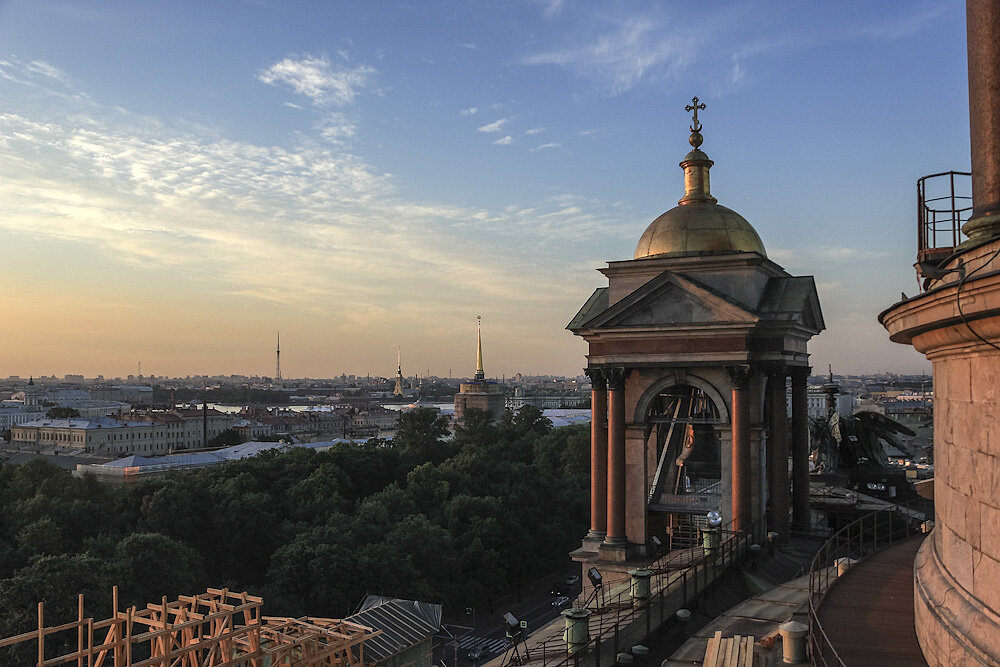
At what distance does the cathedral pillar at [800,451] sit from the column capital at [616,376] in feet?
19.4

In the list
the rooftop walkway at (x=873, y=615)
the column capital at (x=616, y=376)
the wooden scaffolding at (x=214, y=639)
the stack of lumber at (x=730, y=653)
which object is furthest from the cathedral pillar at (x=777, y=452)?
the wooden scaffolding at (x=214, y=639)

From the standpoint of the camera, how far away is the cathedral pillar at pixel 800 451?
88.3 feet

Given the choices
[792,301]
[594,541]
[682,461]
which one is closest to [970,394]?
[792,301]

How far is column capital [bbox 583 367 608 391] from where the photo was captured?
1016 inches

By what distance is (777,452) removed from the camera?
1011 inches

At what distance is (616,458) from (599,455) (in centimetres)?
106

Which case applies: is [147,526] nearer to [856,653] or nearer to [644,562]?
[644,562]

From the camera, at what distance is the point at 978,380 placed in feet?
23.4

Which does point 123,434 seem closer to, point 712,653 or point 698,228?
point 698,228

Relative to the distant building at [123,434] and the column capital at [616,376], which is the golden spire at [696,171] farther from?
the distant building at [123,434]

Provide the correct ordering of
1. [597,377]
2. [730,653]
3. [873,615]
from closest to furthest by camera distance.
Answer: [873,615], [730,653], [597,377]

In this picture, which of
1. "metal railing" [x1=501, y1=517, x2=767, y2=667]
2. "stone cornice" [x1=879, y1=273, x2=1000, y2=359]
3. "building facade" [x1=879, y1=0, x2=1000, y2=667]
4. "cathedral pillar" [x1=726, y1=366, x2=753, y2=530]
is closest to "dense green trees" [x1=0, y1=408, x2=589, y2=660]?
"cathedral pillar" [x1=726, y1=366, x2=753, y2=530]

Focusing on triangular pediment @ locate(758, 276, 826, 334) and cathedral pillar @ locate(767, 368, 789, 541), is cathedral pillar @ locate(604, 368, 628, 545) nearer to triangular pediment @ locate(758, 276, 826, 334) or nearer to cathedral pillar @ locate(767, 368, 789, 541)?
cathedral pillar @ locate(767, 368, 789, 541)

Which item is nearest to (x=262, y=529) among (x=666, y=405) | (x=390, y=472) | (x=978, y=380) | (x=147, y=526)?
(x=147, y=526)
